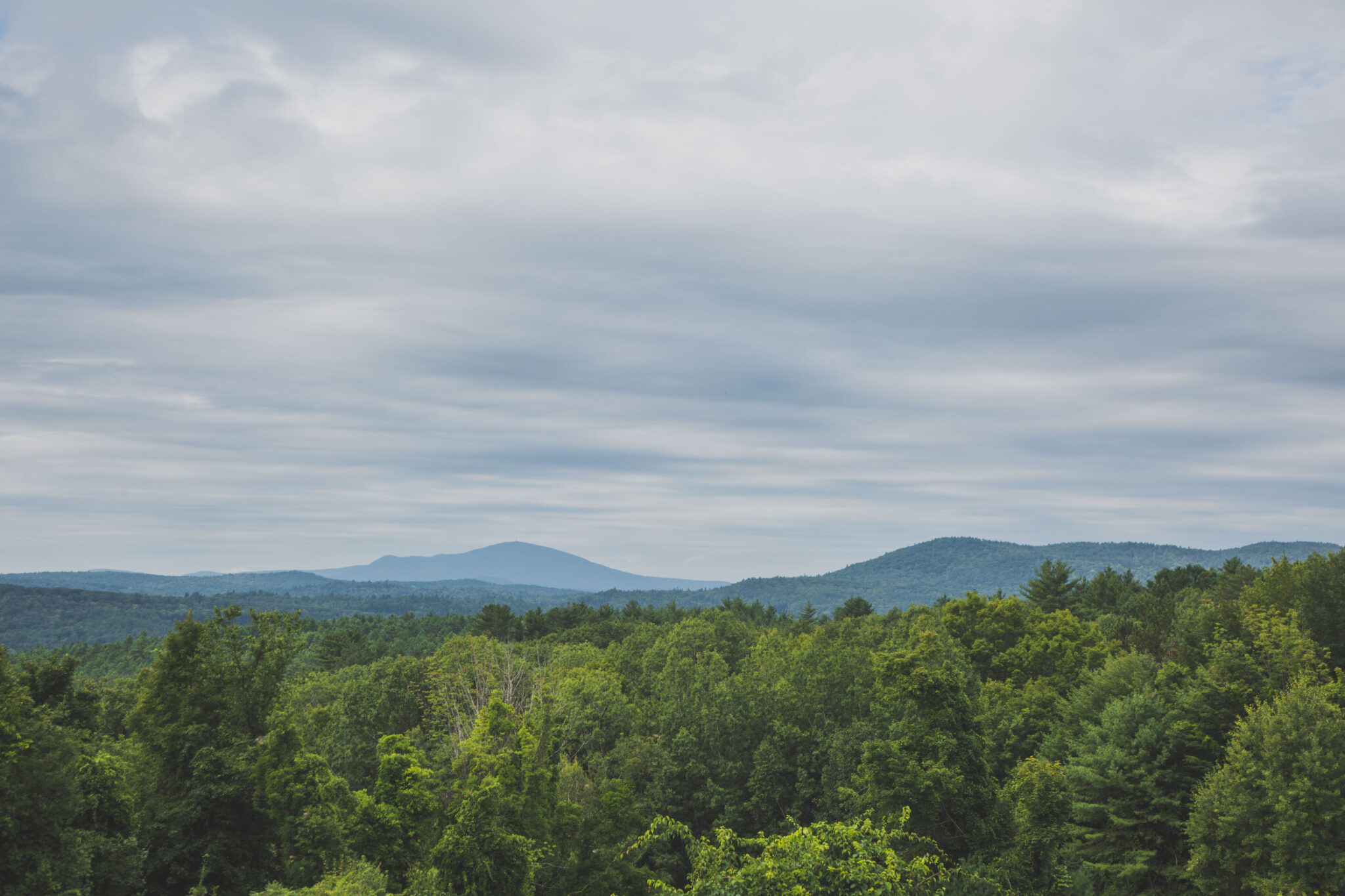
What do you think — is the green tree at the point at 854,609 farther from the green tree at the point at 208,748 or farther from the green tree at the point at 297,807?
the green tree at the point at 208,748

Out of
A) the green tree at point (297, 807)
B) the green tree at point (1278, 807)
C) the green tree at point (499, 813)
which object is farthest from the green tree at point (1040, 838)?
the green tree at point (297, 807)

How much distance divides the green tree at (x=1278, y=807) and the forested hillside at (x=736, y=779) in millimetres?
113

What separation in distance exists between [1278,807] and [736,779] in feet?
101

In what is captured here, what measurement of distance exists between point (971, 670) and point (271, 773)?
162ft

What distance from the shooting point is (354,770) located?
205 feet

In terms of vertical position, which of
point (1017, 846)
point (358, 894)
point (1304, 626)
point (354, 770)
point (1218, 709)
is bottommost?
point (354, 770)

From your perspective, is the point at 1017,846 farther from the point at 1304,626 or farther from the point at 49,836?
the point at 49,836

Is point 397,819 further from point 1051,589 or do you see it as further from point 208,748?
point 1051,589

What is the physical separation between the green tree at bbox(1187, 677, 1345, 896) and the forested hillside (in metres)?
0.11

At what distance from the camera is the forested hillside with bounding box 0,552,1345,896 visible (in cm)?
2255

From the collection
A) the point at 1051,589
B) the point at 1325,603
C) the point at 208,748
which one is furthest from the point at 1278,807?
the point at 1051,589

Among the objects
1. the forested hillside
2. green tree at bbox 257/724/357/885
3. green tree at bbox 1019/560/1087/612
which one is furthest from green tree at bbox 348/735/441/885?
green tree at bbox 1019/560/1087/612

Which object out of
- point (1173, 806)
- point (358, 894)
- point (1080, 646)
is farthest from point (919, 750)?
point (1080, 646)

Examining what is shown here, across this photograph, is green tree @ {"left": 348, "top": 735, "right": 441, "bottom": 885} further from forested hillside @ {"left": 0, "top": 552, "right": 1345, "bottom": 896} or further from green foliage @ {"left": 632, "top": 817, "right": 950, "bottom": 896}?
green foliage @ {"left": 632, "top": 817, "right": 950, "bottom": 896}
